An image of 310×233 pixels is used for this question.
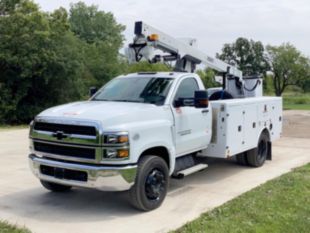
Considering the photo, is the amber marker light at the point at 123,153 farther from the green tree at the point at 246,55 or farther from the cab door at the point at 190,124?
the green tree at the point at 246,55

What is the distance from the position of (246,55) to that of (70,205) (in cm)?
5367

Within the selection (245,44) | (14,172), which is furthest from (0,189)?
(245,44)

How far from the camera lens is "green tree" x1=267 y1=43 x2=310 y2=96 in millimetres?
52812

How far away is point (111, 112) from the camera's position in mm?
5387

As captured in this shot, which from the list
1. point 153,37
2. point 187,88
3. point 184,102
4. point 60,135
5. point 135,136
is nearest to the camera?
point 135,136

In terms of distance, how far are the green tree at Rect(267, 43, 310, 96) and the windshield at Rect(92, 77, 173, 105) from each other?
4888 centimetres

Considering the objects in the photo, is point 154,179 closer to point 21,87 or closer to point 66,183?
point 66,183

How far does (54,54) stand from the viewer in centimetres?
2105

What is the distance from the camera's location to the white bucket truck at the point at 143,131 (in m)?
5.15

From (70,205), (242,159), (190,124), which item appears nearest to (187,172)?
(190,124)

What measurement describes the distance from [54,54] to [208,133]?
51.4ft

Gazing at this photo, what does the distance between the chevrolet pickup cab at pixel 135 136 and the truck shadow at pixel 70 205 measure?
0.27 metres

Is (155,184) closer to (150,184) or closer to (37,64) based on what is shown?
(150,184)

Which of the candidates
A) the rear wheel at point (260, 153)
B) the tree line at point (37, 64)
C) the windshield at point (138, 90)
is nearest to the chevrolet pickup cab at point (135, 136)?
the windshield at point (138, 90)
